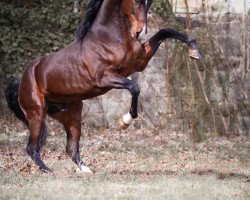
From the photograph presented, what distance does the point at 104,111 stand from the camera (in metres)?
14.3

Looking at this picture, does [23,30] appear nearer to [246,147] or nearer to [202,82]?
[202,82]

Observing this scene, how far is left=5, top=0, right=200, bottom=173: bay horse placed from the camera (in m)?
7.58

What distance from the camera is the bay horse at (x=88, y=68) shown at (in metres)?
7.58

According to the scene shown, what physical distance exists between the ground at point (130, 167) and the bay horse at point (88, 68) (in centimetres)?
69

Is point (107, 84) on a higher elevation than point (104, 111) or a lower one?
higher

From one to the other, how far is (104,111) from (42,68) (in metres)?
6.05

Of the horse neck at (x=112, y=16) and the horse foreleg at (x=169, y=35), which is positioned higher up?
the horse neck at (x=112, y=16)

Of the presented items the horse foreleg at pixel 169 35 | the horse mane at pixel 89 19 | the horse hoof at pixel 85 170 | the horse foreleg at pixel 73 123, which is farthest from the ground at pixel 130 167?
the horse mane at pixel 89 19

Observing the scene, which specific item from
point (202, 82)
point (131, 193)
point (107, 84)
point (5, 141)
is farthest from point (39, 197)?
point (202, 82)

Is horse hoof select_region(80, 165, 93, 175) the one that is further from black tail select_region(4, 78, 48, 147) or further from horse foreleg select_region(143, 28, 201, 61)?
horse foreleg select_region(143, 28, 201, 61)

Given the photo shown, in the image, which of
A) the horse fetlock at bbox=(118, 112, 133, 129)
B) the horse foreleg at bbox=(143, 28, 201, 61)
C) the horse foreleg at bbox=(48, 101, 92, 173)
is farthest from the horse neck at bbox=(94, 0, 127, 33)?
the horse foreleg at bbox=(48, 101, 92, 173)

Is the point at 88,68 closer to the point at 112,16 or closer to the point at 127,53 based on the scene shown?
the point at 127,53

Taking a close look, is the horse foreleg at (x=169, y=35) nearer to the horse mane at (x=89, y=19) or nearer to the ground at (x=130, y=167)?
the horse mane at (x=89, y=19)

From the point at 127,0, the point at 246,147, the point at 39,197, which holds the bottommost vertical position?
the point at 246,147
